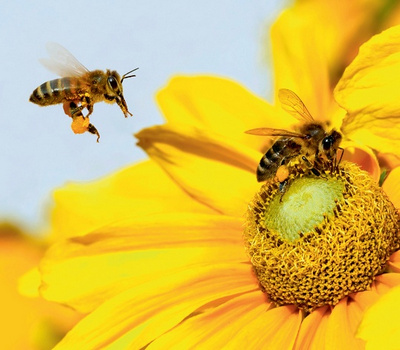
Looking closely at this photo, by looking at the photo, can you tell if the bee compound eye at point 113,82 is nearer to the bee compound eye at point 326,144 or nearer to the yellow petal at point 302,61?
the yellow petal at point 302,61

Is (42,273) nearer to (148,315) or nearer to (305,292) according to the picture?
(148,315)

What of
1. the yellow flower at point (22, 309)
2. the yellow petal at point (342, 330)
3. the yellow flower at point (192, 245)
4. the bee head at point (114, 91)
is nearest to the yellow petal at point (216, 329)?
the yellow flower at point (192, 245)

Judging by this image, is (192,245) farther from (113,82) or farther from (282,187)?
(113,82)

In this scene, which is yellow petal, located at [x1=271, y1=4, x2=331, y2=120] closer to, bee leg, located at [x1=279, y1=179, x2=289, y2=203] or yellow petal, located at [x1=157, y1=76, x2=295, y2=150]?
yellow petal, located at [x1=157, y1=76, x2=295, y2=150]

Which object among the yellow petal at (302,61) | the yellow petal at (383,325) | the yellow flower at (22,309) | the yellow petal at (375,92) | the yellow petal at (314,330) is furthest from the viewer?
the yellow flower at (22,309)

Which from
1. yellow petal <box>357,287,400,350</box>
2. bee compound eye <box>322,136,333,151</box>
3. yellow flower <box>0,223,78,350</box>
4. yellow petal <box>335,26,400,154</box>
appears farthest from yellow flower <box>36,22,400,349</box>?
yellow flower <box>0,223,78,350</box>

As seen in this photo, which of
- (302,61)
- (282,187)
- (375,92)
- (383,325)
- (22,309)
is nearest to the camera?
(383,325)

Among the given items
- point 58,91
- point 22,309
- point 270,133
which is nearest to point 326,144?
point 270,133
